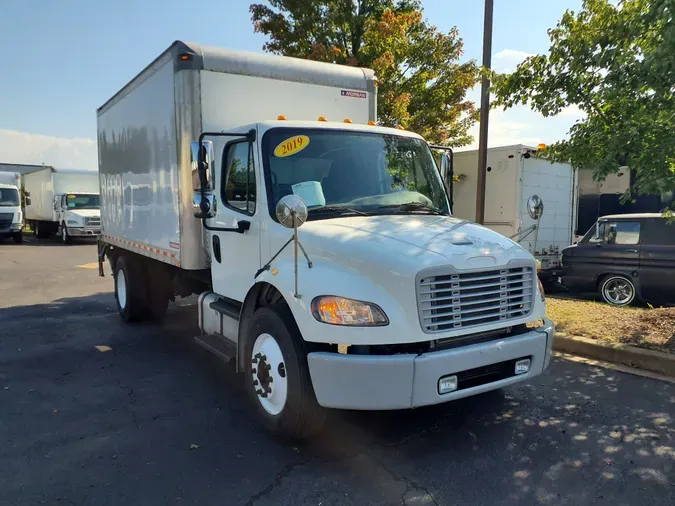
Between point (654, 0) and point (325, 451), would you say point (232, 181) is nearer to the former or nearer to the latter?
point (325, 451)

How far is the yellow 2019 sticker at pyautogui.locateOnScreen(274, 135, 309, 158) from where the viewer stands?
4484 mm

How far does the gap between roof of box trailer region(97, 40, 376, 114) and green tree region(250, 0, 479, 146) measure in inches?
196

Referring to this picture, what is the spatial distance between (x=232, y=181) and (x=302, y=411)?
2.27 meters

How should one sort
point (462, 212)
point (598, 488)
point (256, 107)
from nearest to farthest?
point (598, 488)
point (256, 107)
point (462, 212)

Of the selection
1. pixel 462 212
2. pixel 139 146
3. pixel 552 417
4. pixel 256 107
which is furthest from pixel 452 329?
pixel 462 212

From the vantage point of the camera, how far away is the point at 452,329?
3533 mm

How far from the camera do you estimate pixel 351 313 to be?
11.2 ft

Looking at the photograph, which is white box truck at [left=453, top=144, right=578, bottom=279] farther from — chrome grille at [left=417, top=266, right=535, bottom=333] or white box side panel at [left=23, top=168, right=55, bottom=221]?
white box side panel at [left=23, top=168, right=55, bottom=221]

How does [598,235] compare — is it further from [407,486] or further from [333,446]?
[407,486]

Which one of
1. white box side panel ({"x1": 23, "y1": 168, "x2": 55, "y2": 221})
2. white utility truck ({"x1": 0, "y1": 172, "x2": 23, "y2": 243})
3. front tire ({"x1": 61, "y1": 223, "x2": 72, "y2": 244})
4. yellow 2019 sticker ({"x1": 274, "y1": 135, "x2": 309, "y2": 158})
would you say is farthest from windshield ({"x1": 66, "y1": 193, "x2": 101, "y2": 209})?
yellow 2019 sticker ({"x1": 274, "y1": 135, "x2": 309, "y2": 158})

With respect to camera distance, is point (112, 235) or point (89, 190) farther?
point (89, 190)

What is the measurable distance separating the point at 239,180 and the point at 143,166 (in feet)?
8.83

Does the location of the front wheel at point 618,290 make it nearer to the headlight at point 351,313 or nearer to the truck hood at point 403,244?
the truck hood at point 403,244

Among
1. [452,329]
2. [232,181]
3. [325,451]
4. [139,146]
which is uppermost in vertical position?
[139,146]
